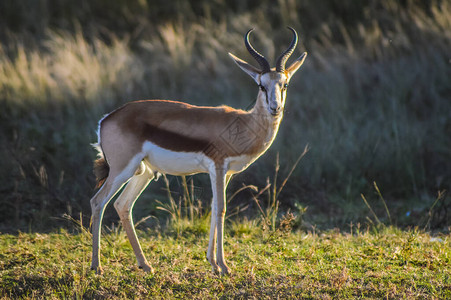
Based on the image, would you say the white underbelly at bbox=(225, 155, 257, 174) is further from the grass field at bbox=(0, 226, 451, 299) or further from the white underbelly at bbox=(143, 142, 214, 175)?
the grass field at bbox=(0, 226, 451, 299)

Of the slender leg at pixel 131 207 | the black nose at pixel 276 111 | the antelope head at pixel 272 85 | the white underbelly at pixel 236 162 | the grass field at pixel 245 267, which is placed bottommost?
the grass field at pixel 245 267

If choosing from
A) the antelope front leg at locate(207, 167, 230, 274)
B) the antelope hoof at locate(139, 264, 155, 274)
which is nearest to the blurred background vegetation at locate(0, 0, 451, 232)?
the antelope hoof at locate(139, 264, 155, 274)

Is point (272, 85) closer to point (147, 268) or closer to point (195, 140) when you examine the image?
point (195, 140)

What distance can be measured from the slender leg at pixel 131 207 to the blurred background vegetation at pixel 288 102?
1071 mm

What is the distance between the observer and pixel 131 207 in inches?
213

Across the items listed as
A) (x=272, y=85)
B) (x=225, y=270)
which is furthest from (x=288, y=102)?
(x=225, y=270)

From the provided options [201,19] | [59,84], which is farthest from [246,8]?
[59,84]

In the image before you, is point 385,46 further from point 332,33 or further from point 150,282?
point 150,282

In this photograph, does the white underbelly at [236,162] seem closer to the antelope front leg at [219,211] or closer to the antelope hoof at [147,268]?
the antelope front leg at [219,211]

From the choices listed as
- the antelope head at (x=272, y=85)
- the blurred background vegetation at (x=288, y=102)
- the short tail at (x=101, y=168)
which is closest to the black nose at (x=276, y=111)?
the antelope head at (x=272, y=85)

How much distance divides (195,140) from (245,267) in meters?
1.21

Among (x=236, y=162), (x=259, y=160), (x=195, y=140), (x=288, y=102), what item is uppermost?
(x=195, y=140)

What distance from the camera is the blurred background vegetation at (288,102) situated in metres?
7.59

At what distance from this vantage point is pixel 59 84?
10.1 m
